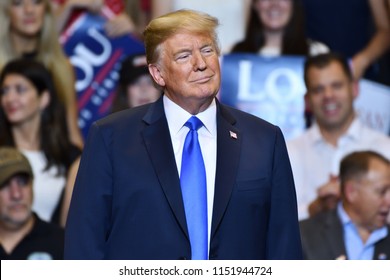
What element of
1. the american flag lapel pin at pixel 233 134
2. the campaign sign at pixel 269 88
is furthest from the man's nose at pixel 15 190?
the american flag lapel pin at pixel 233 134

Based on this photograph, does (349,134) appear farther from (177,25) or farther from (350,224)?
(177,25)

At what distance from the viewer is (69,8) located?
5586 millimetres

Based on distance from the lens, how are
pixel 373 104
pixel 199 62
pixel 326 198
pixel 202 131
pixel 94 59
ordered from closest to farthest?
1. pixel 199 62
2. pixel 202 131
3. pixel 326 198
4. pixel 373 104
5. pixel 94 59

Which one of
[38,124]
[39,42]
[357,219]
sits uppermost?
[39,42]

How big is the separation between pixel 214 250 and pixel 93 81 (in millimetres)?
3134

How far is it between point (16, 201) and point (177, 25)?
2433mm

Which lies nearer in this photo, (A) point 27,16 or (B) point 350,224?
(B) point 350,224

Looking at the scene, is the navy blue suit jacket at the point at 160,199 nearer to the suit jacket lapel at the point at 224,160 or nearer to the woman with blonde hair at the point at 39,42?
the suit jacket lapel at the point at 224,160

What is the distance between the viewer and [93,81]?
555 centimetres

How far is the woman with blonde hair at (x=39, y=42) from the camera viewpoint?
536 cm

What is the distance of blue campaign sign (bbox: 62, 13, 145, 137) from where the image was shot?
217 inches

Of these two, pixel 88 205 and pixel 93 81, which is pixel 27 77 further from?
pixel 88 205

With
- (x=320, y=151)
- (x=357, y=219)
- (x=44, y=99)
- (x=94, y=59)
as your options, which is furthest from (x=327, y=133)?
(x=44, y=99)

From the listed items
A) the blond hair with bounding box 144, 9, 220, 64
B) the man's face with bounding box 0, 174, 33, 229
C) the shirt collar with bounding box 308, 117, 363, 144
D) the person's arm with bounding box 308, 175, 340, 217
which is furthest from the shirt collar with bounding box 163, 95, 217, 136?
the shirt collar with bounding box 308, 117, 363, 144
